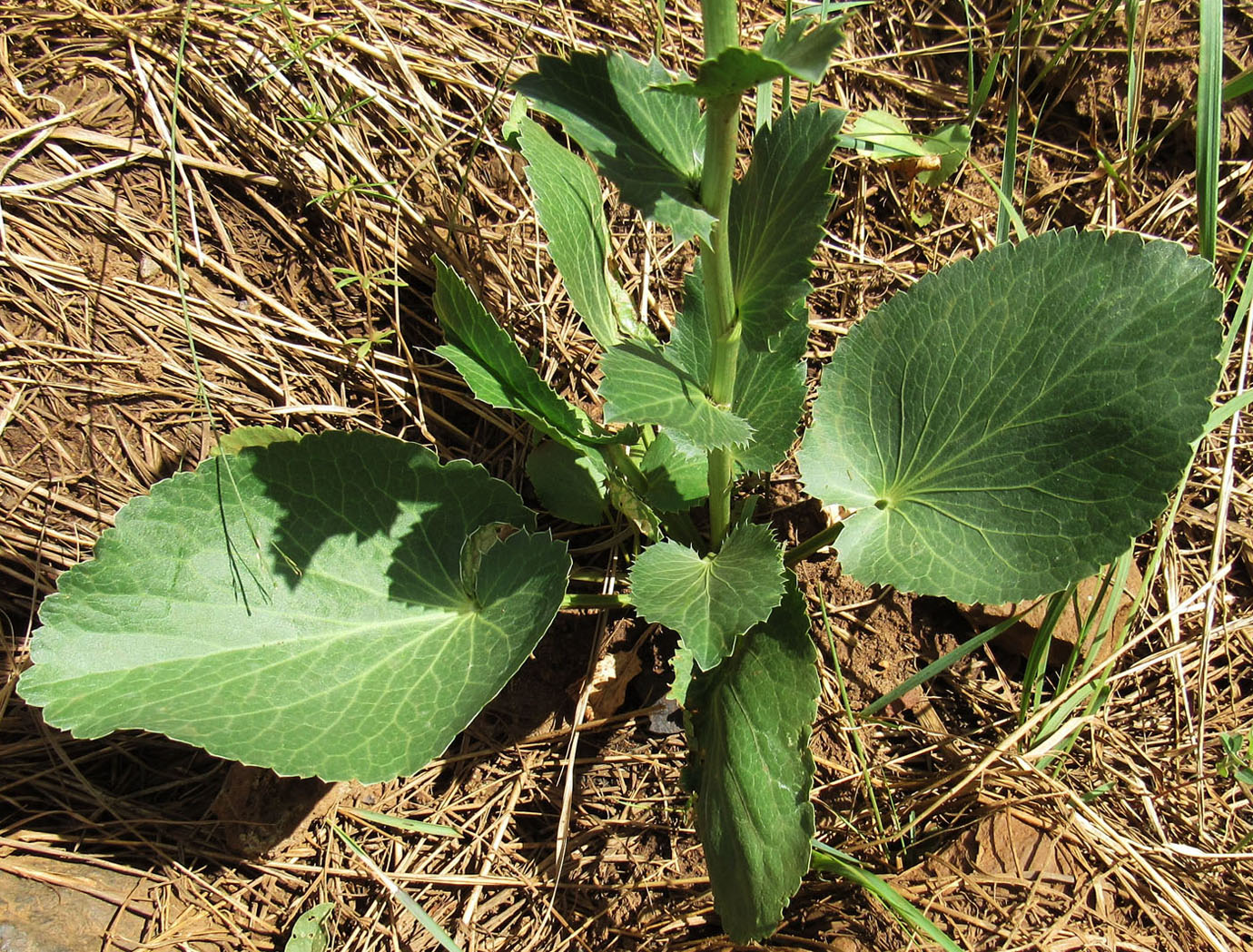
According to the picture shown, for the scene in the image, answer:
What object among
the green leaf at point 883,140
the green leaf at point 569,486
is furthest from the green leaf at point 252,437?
the green leaf at point 883,140

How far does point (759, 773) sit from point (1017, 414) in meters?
0.76

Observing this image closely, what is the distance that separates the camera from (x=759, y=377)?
1638mm

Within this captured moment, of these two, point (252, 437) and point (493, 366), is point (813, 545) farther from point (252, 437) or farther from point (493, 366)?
point (252, 437)

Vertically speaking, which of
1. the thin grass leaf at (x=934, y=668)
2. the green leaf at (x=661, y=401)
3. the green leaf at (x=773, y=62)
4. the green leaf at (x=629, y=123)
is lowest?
the thin grass leaf at (x=934, y=668)

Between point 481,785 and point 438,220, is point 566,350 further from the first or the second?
point 481,785

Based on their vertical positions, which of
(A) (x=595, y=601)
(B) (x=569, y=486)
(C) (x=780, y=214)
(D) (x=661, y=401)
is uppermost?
(C) (x=780, y=214)

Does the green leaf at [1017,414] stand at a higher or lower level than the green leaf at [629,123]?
lower

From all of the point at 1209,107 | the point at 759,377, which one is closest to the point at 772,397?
the point at 759,377

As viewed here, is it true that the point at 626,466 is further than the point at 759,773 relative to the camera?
Yes

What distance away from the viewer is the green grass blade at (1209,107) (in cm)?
186

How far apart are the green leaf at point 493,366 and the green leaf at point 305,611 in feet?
0.52

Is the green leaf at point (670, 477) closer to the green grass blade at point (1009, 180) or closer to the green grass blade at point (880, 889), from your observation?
the green grass blade at point (880, 889)

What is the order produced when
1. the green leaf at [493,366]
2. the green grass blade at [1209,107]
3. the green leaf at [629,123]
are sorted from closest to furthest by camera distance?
the green leaf at [629,123] → the green leaf at [493,366] → the green grass blade at [1209,107]

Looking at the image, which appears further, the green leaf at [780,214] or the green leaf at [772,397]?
the green leaf at [772,397]
